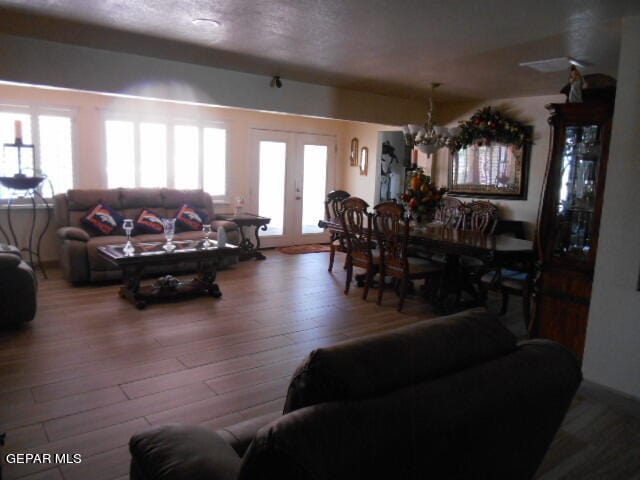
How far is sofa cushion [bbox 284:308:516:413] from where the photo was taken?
40.7 inches

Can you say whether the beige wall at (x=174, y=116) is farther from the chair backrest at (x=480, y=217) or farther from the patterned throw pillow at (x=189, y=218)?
the chair backrest at (x=480, y=217)

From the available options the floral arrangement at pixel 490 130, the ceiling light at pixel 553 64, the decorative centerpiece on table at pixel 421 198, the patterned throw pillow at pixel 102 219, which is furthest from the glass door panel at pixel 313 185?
the ceiling light at pixel 553 64

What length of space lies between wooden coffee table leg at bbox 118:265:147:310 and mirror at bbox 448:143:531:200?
14.7 ft

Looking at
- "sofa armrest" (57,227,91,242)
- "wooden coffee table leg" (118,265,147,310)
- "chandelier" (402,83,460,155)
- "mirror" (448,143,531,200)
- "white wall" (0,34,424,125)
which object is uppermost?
"white wall" (0,34,424,125)

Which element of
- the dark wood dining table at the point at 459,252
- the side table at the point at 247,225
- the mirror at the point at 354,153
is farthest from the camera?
the mirror at the point at 354,153

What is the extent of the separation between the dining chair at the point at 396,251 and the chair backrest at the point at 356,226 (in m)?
0.17

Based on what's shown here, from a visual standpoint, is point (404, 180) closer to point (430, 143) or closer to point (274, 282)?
point (430, 143)

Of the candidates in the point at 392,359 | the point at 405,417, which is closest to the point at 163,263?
the point at 392,359

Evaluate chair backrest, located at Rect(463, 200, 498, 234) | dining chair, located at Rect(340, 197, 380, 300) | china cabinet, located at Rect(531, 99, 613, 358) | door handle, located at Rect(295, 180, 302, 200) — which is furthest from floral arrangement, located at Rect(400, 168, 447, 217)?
door handle, located at Rect(295, 180, 302, 200)

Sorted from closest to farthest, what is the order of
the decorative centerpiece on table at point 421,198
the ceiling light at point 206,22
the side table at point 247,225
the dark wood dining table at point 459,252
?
the ceiling light at point 206,22 → the dark wood dining table at point 459,252 → the decorative centerpiece on table at point 421,198 → the side table at point 247,225

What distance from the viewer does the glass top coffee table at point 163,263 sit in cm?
462

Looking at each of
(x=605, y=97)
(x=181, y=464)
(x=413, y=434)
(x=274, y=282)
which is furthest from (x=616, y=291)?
(x=274, y=282)

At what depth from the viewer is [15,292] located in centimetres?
378

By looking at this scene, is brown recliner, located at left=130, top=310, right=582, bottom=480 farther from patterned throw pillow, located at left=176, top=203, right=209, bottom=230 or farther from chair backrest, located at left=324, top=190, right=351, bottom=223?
patterned throw pillow, located at left=176, top=203, right=209, bottom=230
